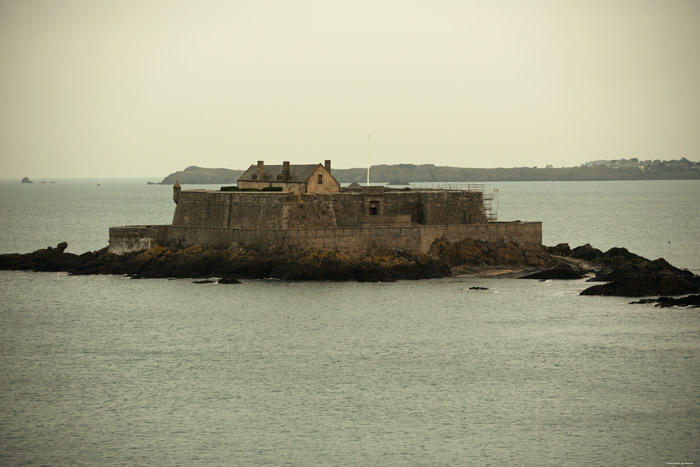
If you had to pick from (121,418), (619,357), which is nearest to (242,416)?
(121,418)

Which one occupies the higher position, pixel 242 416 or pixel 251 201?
pixel 251 201

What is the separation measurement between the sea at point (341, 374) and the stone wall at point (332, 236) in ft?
10.2

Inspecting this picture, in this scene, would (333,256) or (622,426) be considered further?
(333,256)

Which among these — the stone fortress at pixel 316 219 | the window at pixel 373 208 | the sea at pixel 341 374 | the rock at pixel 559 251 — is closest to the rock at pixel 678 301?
the sea at pixel 341 374

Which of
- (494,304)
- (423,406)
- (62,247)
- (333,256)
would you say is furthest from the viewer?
(62,247)

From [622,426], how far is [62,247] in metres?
40.9

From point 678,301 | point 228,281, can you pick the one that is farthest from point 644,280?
point 228,281

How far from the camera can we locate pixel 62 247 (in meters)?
64.6

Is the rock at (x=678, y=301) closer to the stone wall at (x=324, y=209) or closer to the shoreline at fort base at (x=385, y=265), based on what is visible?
the shoreline at fort base at (x=385, y=265)

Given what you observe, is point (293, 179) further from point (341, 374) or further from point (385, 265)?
point (341, 374)

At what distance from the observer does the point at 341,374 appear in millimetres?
37812

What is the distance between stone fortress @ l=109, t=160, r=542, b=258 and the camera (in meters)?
58.7

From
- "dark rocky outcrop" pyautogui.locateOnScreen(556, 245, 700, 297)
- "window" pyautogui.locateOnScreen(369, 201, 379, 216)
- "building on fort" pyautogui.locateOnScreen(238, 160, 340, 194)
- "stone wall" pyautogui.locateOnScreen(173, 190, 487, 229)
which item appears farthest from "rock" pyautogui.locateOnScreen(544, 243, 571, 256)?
"building on fort" pyautogui.locateOnScreen(238, 160, 340, 194)

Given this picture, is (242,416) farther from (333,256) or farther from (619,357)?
(333,256)
